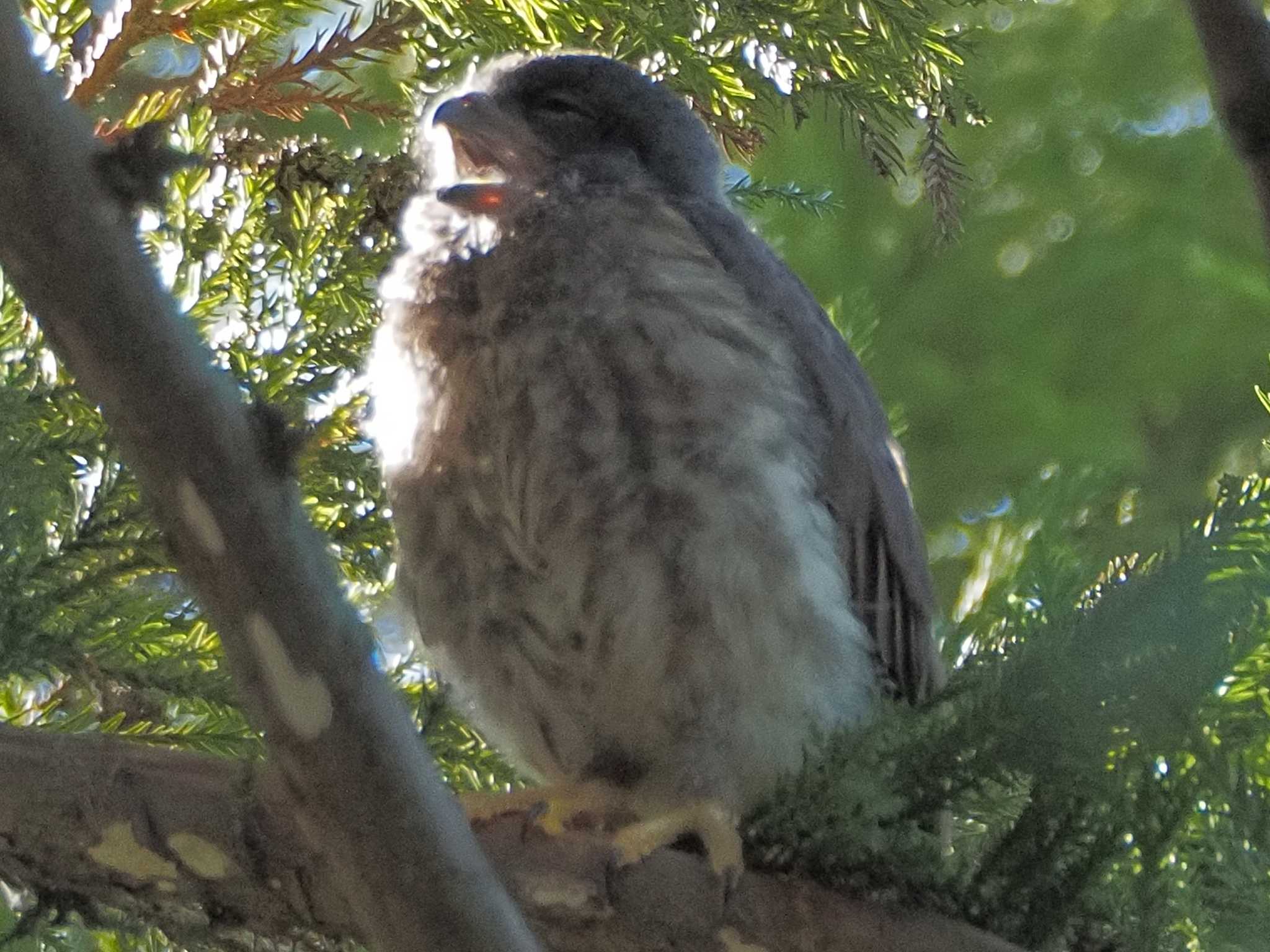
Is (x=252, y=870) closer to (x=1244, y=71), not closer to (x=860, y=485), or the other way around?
(x=860, y=485)

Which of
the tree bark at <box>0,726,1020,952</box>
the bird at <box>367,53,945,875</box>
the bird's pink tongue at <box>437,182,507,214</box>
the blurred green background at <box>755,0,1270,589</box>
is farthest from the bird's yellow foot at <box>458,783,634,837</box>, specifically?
the blurred green background at <box>755,0,1270,589</box>

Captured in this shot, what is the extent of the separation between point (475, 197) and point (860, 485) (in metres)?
0.69

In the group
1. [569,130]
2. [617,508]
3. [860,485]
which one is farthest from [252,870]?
[569,130]

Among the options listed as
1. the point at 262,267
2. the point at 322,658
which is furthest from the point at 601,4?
the point at 322,658

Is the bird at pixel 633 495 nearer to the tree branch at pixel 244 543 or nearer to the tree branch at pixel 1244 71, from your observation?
the tree branch at pixel 244 543

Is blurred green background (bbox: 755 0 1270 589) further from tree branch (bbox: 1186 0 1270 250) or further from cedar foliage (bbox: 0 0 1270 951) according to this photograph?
tree branch (bbox: 1186 0 1270 250)

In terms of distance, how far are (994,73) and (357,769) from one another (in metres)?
3.34

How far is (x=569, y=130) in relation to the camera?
94.7 inches

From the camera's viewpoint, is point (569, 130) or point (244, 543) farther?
point (569, 130)

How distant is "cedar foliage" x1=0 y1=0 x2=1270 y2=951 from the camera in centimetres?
130

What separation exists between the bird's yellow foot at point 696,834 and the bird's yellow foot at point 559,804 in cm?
10

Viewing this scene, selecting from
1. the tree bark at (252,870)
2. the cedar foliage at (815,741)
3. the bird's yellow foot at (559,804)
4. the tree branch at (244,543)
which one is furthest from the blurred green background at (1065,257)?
the tree branch at (244,543)

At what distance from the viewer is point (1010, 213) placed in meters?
4.09

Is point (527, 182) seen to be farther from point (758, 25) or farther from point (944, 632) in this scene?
point (944, 632)
